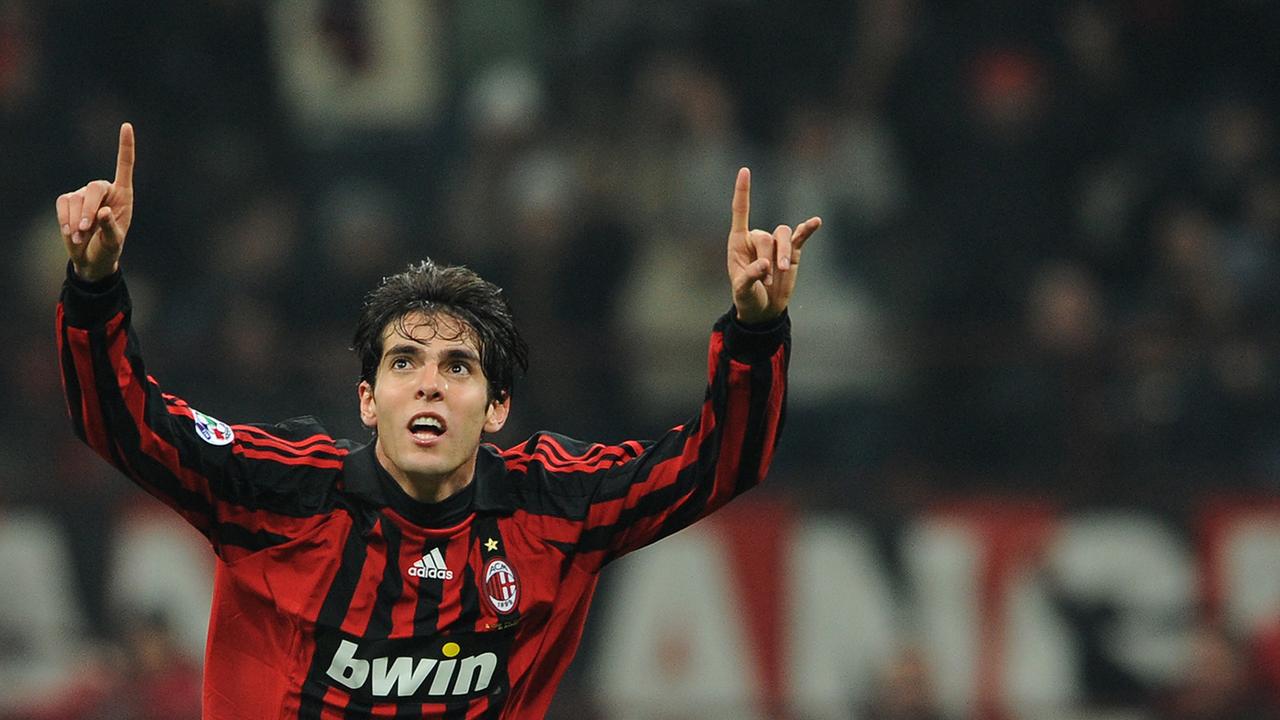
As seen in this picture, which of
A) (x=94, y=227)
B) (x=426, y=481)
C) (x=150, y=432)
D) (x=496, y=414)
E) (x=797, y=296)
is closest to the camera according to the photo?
(x=94, y=227)

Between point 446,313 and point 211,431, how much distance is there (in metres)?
0.52

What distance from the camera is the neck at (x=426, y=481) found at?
3.87 m

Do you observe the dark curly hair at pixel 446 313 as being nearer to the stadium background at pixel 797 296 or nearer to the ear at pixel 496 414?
the ear at pixel 496 414

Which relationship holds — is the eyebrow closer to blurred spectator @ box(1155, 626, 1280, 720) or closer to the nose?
the nose

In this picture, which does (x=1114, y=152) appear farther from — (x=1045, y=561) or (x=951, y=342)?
(x=1045, y=561)

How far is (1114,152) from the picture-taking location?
916 centimetres

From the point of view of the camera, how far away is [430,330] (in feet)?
12.7

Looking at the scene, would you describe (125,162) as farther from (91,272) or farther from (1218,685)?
(1218,685)

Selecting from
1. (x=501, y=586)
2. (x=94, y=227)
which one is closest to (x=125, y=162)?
(x=94, y=227)

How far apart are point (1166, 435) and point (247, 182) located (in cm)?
442

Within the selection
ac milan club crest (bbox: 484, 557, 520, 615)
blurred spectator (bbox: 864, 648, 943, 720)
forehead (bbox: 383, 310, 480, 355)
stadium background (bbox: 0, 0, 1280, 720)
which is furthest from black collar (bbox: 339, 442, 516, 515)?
blurred spectator (bbox: 864, 648, 943, 720)

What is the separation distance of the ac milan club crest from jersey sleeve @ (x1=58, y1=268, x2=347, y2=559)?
0.36 meters

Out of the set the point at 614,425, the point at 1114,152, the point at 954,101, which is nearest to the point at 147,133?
the point at 614,425

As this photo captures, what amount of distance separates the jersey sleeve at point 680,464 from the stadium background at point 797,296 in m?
4.18
